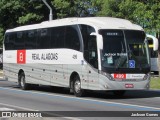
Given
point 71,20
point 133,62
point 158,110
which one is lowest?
point 158,110

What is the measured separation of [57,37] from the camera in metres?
24.1

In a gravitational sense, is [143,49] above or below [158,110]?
above

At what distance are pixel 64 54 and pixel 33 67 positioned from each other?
402cm

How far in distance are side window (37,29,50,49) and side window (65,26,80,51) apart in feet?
6.95

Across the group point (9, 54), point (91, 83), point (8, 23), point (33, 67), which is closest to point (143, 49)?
point (91, 83)

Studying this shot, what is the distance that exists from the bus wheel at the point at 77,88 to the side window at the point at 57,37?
6.29ft

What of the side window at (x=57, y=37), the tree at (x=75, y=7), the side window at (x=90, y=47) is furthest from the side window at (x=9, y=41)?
the tree at (x=75, y=7)

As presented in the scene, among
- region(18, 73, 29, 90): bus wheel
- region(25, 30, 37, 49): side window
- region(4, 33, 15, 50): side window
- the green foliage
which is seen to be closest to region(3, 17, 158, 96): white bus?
region(25, 30, 37, 49): side window

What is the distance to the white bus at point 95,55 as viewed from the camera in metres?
20.9

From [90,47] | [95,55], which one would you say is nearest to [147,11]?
[90,47]

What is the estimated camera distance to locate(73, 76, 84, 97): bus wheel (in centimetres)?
2219

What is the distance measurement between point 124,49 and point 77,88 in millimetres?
2861

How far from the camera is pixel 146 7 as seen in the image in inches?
1175

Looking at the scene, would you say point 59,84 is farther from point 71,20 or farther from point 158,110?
point 158,110
